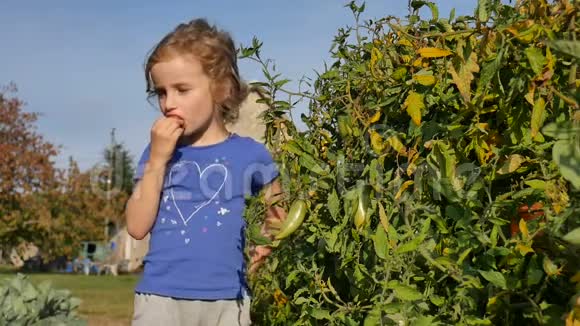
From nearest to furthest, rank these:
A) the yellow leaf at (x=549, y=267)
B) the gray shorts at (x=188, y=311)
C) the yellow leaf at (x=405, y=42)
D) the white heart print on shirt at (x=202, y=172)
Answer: the yellow leaf at (x=549, y=267)
the yellow leaf at (x=405, y=42)
the gray shorts at (x=188, y=311)
the white heart print on shirt at (x=202, y=172)

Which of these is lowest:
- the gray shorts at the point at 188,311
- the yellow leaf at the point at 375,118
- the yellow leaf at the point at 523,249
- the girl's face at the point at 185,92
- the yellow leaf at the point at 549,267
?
the gray shorts at the point at 188,311

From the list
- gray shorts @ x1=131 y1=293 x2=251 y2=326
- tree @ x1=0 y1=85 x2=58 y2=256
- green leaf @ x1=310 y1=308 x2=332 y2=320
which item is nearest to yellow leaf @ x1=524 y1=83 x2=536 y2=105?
green leaf @ x1=310 y1=308 x2=332 y2=320

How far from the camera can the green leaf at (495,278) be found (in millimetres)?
1414

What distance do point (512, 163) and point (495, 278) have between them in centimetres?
24

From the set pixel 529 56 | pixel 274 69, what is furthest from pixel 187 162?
pixel 529 56

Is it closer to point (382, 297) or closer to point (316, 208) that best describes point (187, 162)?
point (316, 208)

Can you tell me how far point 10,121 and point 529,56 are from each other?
33.4 m

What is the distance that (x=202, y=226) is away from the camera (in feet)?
9.80

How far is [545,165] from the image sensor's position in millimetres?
1482

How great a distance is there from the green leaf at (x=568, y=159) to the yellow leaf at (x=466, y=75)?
396 mm

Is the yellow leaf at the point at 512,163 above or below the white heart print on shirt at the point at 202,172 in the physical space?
below

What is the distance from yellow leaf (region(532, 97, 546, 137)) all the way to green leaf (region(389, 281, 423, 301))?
38 centimetres

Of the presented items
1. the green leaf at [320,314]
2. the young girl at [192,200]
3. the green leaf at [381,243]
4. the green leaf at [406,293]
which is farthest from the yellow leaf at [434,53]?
the young girl at [192,200]

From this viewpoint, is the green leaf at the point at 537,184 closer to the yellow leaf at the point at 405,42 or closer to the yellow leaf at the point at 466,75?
the yellow leaf at the point at 466,75
